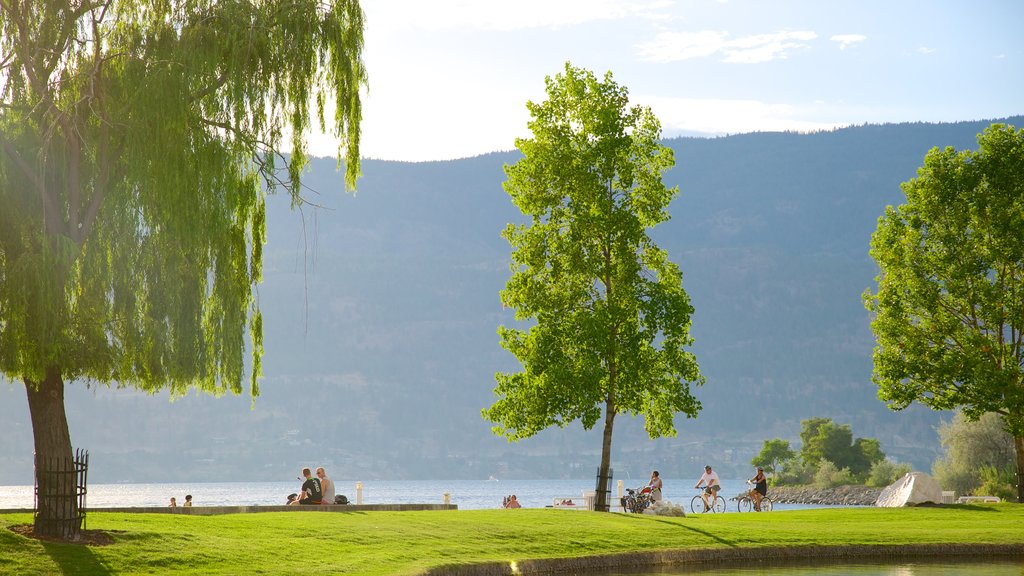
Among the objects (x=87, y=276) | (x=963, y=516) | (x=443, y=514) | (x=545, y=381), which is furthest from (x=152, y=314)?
(x=963, y=516)

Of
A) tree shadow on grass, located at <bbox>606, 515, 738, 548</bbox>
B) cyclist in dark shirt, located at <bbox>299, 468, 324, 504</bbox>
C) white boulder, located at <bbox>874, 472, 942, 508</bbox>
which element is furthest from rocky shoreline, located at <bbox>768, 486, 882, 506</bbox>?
cyclist in dark shirt, located at <bbox>299, 468, 324, 504</bbox>

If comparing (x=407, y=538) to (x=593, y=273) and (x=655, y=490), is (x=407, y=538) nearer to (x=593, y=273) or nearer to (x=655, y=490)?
(x=593, y=273)

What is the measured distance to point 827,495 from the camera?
11744 cm

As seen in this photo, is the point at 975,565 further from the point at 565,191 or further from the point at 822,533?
the point at 565,191

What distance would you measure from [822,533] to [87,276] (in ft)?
65.6

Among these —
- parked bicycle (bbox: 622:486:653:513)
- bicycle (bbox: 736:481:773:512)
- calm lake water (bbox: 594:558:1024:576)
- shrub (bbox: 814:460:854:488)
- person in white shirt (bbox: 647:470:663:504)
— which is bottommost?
shrub (bbox: 814:460:854:488)

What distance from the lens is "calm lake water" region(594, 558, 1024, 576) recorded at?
76.7 feet

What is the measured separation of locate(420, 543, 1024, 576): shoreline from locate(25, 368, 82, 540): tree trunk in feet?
25.0

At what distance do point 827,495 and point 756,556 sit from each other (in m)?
96.2

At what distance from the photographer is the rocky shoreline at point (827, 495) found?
4311 inches

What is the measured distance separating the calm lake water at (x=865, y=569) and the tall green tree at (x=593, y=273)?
12116mm

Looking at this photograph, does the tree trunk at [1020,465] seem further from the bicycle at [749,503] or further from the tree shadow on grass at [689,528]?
the tree shadow on grass at [689,528]

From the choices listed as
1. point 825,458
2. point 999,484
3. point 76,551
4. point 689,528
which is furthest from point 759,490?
point 825,458

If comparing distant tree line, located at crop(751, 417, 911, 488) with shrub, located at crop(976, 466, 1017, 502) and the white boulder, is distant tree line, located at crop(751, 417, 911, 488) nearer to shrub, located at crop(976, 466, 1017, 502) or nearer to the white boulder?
shrub, located at crop(976, 466, 1017, 502)
